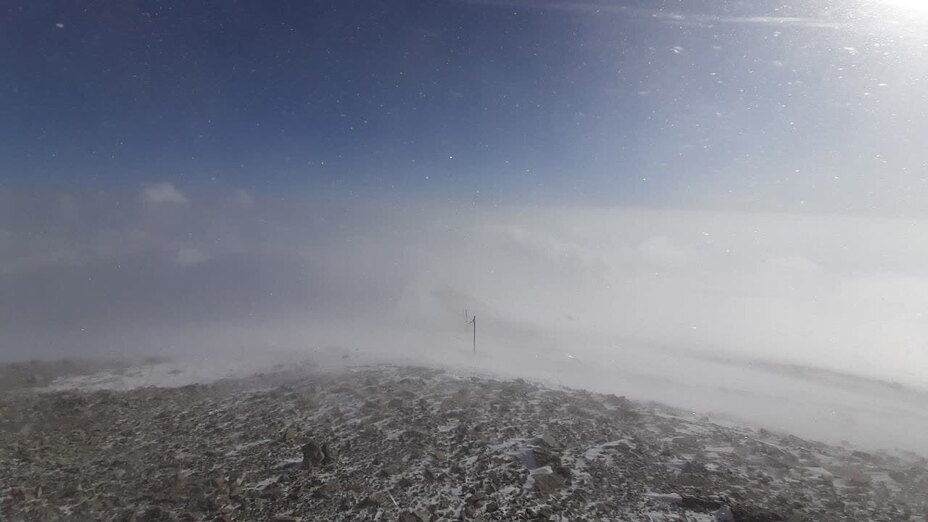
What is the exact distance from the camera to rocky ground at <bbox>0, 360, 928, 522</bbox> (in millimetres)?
9531

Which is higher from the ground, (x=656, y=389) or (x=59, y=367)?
(x=59, y=367)

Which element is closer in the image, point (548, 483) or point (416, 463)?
point (548, 483)

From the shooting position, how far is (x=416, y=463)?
1150cm

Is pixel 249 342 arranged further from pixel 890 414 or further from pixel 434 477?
pixel 890 414

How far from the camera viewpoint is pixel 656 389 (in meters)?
23.6

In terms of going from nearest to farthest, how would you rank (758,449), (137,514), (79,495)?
(137,514) < (79,495) < (758,449)

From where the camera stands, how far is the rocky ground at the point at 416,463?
953cm

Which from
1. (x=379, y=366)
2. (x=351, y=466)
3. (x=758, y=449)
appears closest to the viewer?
(x=351, y=466)

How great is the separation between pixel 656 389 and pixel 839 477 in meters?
12.6

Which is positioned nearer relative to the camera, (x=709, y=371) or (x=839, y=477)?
(x=839, y=477)

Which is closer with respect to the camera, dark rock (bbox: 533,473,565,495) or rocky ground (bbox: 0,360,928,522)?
rocky ground (bbox: 0,360,928,522)

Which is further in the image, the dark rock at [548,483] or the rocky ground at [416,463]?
the dark rock at [548,483]

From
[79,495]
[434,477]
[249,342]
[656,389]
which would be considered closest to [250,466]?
[79,495]

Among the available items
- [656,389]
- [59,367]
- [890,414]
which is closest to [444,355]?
[656,389]
